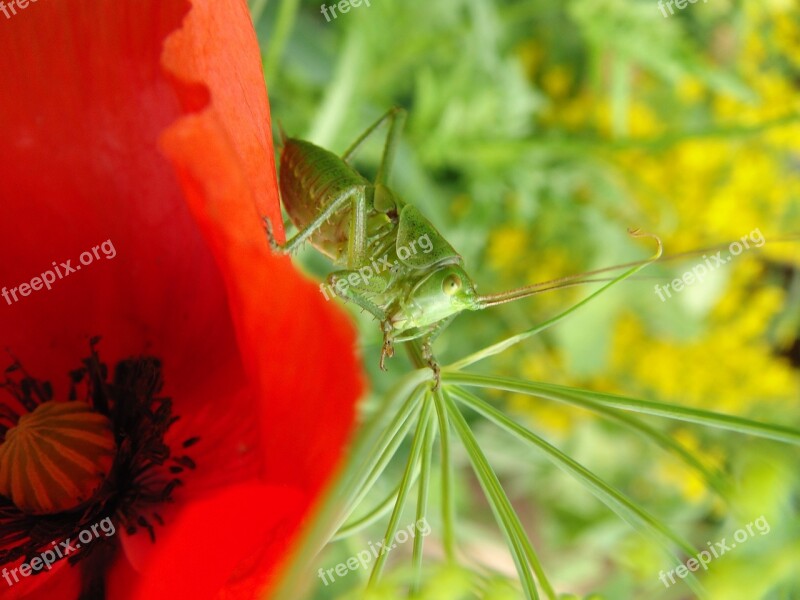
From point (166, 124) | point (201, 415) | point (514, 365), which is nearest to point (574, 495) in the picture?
point (514, 365)

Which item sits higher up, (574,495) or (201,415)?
(201,415)

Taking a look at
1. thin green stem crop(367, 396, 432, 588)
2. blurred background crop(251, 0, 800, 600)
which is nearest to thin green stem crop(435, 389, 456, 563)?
thin green stem crop(367, 396, 432, 588)

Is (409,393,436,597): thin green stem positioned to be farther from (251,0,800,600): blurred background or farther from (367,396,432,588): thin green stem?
(251,0,800,600): blurred background

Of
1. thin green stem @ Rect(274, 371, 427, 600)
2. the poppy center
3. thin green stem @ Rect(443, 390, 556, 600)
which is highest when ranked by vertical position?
the poppy center

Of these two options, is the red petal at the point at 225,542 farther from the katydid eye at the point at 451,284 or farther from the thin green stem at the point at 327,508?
the katydid eye at the point at 451,284

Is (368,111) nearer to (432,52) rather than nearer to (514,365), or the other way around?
(432,52)

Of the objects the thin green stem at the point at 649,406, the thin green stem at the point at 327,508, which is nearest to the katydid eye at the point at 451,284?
the thin green stem at the point at 649,406
